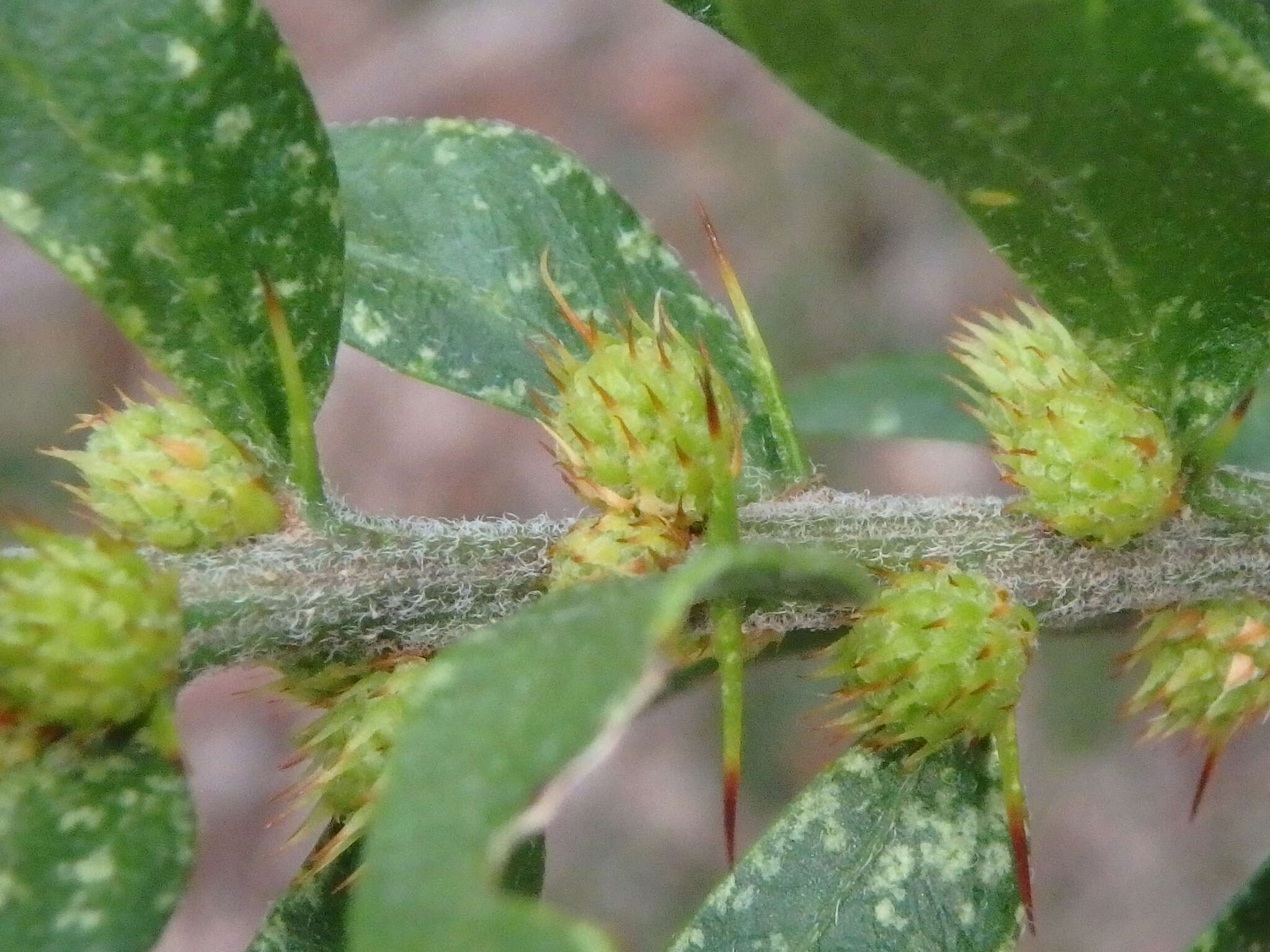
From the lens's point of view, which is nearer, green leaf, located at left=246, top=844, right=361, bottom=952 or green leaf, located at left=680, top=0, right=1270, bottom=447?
green leaf, located at left=680, top=0, right=1270, bottom=447

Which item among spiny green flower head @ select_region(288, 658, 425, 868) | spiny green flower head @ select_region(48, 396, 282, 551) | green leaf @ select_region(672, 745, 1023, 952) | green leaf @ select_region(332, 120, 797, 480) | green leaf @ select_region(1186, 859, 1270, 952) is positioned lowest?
green leaf @ select_region(1186, 859, 1270, 952)

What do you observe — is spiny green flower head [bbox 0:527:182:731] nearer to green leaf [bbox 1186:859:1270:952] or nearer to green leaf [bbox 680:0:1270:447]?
green leaf [bbox 680:0:1270:447]

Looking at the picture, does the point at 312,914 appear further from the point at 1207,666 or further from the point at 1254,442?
the point at 1254,442

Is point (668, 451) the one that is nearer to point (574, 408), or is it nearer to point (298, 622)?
point (574, 408)

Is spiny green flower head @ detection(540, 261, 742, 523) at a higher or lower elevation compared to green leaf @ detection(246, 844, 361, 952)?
higher

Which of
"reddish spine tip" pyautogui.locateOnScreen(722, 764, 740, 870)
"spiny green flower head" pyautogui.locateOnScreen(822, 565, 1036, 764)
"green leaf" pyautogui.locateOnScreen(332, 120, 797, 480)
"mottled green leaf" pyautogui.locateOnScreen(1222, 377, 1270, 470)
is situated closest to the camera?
"reddish spine tip" pyautogui.locateOnScreen(722, 764, 740, 870)

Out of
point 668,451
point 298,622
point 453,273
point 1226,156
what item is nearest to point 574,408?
point 668,451

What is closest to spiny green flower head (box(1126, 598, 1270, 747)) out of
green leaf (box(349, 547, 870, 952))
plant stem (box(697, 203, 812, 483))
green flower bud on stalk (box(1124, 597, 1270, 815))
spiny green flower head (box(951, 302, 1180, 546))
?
green flower bud on stalk (box(1124, 597, 1270, 815))

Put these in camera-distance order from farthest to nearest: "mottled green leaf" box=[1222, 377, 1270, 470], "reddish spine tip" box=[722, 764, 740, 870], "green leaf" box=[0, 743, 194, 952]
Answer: "mottled green leaf" box=[1222, 377, 1270, 470] → "reddish spine tip" box=[722, 764, 740, 870] → "green leaf" box=[0, 743, 194, 952]
